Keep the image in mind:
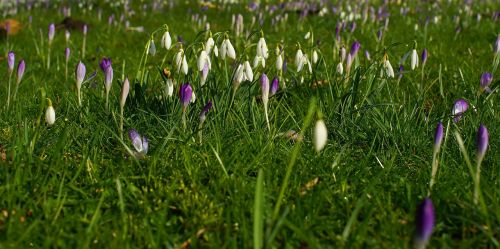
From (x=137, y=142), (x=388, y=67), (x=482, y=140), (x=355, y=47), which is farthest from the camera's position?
(x=355, y=47)

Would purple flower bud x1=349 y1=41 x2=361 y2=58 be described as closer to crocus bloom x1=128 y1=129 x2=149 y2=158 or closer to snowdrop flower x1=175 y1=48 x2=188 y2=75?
snowdrop flower x1=175 y1=48 x2=188 y2=75

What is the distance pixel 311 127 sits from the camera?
3.35 metres

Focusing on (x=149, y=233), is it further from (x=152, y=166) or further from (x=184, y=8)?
(x=184, y=8)

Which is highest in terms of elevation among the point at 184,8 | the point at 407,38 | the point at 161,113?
the point at 161,113

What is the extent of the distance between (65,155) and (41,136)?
27 cm

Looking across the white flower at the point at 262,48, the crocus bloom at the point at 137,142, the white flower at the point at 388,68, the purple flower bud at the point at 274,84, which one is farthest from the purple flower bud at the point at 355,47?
the crocus bloom at the point at 137,142

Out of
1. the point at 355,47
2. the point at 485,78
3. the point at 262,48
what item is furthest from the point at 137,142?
the point at 485,78

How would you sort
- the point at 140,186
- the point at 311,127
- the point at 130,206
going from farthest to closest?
the point at 311,127, the point at 140,186, the point at 130,206

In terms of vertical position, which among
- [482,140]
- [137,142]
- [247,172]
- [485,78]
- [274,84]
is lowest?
[247,172]

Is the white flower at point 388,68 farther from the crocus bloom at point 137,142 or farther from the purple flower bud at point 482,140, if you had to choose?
the crocus bloom at point 137,142

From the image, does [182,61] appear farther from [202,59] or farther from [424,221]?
[424,221]

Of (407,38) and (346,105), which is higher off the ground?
(346,105)

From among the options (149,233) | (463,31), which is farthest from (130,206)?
(463,31)

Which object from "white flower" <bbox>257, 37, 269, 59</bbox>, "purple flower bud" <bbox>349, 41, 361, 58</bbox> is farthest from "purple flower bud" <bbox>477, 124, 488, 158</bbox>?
"purple flower bud" <bbox>349, 41, 361, 58</bbox>
